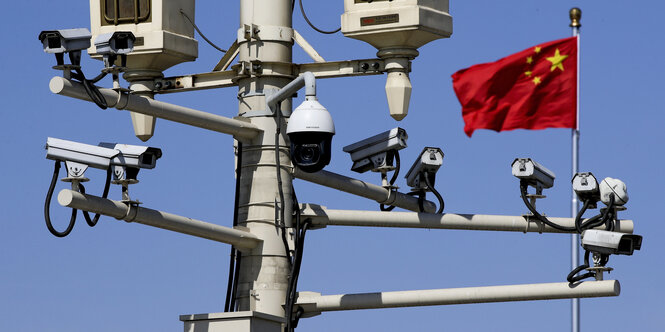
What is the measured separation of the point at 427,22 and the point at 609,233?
11.3 feet

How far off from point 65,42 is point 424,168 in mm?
5613

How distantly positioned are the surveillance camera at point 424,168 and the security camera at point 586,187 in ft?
5.91

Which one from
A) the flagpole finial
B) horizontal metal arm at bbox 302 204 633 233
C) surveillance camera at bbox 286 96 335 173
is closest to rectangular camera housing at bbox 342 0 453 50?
horizontal metal arm at bbox 302 204 633 233

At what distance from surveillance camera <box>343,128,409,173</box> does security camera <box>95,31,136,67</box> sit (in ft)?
13.4

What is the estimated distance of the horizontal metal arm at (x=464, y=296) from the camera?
767 inches

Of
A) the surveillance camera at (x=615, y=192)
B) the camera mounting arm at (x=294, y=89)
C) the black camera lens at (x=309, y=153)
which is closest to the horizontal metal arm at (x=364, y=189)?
the camera mounting arm at (x=294, y=89)

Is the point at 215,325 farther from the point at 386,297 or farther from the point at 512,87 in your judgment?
the point at 512,87

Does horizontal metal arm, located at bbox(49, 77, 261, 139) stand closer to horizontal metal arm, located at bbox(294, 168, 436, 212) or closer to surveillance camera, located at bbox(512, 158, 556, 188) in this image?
horizontal metal arm, located at bbox(294, 168, 436, 212)

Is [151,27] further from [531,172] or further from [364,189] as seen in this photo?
[531,172]

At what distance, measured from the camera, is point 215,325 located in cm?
1942

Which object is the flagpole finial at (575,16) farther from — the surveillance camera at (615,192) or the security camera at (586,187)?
the surveillance camera at (615,192)

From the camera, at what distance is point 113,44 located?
1866cm

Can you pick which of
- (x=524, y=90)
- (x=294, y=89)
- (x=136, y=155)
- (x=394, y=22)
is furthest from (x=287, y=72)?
(x=524, y=90)

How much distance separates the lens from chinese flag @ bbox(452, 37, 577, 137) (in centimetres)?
2262
